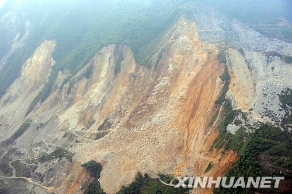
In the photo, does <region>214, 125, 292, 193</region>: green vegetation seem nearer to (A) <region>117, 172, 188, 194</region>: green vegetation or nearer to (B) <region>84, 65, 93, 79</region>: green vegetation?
(A) <region>117, 172, 188, 194</region>: green vegetation

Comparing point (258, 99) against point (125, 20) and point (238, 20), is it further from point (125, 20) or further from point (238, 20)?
point (125, 20)

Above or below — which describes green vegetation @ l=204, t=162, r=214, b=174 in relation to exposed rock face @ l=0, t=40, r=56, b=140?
below

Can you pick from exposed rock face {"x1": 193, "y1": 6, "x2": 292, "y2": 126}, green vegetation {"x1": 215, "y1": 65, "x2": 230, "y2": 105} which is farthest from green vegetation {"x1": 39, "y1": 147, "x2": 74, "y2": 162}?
exposed rock face {"x1": 193, "y1": 6, "x2": 292, "y2": 126}

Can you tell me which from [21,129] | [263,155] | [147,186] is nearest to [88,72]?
[21,129]

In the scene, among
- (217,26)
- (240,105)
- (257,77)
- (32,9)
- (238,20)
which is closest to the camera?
(240,105)

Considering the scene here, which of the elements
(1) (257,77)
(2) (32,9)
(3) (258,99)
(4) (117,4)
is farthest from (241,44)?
(2) (32,9)

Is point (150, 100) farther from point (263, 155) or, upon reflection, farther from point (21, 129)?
point (21, 129)
